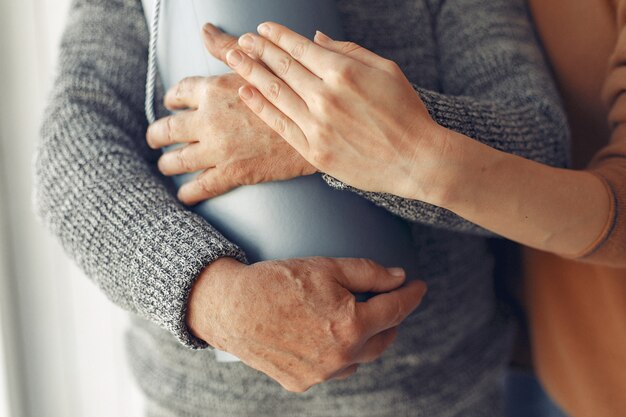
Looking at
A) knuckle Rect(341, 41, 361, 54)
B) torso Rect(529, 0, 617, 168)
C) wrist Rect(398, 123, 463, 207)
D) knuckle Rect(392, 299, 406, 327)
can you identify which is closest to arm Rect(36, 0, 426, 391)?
knuckle Rect(392, 299, 406, 327)

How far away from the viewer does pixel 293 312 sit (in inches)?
25.1

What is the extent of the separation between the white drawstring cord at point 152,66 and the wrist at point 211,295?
22 centimetres

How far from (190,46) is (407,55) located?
284mm

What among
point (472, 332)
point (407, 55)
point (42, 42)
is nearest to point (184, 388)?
point (472, 332)

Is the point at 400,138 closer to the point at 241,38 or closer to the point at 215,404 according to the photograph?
the point at 241,38

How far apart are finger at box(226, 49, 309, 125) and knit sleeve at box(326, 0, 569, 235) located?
11cm

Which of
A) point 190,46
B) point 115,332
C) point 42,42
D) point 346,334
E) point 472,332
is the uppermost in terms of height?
point 190,46

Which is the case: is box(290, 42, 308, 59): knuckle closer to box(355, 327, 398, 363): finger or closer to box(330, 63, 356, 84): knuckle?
box(330, 63, 356, 84): knuckle

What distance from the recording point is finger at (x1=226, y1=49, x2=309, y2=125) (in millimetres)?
617

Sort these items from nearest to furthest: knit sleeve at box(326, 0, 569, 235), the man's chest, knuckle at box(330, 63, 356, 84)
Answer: knuckle at box(330, 63, 356, 84)
knit sleeve at box(326, 0, 569, 235)
the man's chest

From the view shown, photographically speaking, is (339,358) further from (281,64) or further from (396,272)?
(281,64)

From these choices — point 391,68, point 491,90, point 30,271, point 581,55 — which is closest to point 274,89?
point 391,68

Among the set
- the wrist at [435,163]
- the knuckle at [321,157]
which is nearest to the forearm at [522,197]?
the wrist at [435,163]

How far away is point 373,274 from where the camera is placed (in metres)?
0.66
